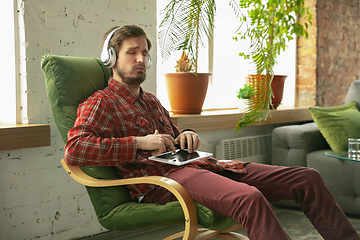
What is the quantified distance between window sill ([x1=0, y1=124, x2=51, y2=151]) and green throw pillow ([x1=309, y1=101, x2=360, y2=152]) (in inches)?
73.4

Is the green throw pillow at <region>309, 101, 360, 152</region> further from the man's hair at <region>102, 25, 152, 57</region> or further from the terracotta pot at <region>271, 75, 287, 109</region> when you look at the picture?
the man's hair at <region>102, 25, 152, 57</region>

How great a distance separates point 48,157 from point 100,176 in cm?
63

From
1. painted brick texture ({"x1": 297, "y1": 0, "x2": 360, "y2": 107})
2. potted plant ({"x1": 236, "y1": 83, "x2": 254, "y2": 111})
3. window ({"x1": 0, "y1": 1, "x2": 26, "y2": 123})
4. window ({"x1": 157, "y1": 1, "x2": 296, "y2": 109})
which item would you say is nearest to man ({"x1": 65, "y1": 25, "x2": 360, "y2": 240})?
window ({"x1": 0, "y1": 1, "x2": 26, "y2": 123})

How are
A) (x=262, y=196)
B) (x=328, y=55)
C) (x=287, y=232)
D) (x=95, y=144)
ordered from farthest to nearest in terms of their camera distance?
1. (x=328, y=55)
2. (x=287, y=232)
3. (x=95, y=144)
4. (x=262, y=196)

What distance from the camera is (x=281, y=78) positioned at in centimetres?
330

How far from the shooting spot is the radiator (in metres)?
2.91

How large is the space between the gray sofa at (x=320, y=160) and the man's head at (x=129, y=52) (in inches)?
61.0

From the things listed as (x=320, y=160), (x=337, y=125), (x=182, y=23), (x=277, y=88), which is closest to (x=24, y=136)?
(x=182, y=23)

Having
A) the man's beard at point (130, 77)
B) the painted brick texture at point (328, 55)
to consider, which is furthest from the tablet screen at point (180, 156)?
the painted brick texture at point (328, 55)

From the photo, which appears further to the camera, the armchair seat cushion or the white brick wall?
the white brick wall

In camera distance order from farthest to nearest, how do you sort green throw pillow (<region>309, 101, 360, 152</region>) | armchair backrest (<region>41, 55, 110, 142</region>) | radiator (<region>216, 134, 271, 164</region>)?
radiator (<region>216, 134, 271, 164</region>) < green throw pillow (<region>309, 101, 360, 152</region>) < armchair backrest (<region>41, 55, 110, 142</region>)

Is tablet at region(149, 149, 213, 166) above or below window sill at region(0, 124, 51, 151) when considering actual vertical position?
below

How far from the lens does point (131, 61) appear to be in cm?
173

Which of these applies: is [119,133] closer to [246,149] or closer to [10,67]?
[10,67]
